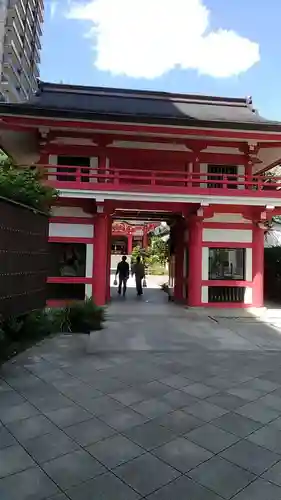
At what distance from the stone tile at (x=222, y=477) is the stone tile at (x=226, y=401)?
1314 mm

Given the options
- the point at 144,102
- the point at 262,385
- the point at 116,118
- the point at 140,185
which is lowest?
the point at 262,385

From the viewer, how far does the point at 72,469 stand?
2891 millimetres

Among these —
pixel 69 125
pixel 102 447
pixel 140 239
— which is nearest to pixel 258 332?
pixel 102 447

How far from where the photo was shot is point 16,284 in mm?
5941

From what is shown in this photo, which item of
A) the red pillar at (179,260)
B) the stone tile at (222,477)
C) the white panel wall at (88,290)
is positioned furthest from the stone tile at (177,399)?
the red pillar at (179,260)

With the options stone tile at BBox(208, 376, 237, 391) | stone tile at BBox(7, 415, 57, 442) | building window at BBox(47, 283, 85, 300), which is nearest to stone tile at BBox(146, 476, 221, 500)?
stone tile at BBox(7, 415, 57, 442)

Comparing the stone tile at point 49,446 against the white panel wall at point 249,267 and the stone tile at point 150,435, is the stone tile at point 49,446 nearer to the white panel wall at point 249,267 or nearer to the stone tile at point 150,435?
the stone tile at point 150,435

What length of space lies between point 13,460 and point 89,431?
787mm

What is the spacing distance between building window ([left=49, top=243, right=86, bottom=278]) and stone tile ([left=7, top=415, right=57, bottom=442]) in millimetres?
8692

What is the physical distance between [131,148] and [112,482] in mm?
11521

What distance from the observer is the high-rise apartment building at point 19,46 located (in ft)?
131

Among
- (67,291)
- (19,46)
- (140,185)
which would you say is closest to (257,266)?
(140,185)

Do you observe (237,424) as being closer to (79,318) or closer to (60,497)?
(60,497)

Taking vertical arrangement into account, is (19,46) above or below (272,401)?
above
